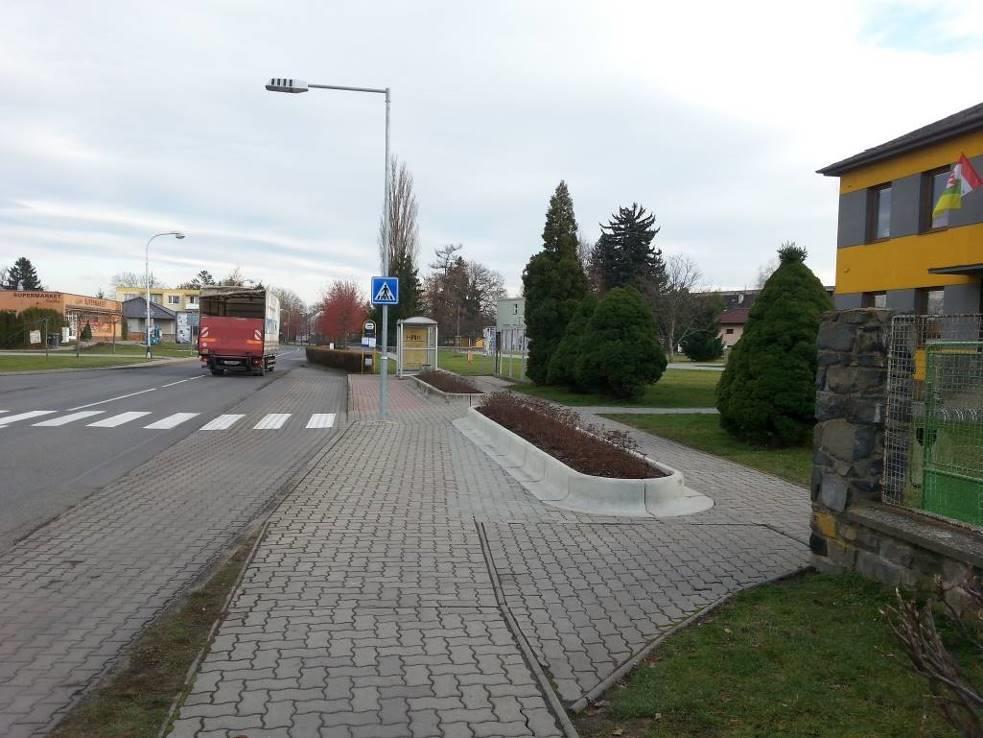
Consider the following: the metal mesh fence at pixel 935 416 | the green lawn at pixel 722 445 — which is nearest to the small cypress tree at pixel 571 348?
the green lawn at pixel 722 445

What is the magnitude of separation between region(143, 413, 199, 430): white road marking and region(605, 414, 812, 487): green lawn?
962 cm

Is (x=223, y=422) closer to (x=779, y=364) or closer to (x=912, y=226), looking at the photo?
(x=779, y=364)

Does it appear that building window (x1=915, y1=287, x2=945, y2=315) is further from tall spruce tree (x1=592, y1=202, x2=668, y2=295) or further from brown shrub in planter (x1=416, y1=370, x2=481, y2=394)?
tall spruce tree (x1=592, y1=202, x2=668, y2=295)

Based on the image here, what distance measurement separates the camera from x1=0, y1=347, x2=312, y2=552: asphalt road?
8.92 meters

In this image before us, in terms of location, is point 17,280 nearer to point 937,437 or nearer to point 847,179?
point 847,179

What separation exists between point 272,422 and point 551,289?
12.1 meters

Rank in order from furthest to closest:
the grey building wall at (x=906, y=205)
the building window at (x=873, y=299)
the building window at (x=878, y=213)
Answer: the building window at (x=873, y=299) < the building window at (x=878, y=213) < the grey building wall at (x=906, y=205)

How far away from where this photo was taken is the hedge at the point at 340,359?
40.5 meters

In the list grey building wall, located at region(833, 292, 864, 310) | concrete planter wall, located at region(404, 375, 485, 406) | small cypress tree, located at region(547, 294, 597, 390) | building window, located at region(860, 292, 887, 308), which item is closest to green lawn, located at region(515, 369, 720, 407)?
small cypress tree, located at region(547, 294, 597, 390)

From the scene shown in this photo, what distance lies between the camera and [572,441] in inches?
418

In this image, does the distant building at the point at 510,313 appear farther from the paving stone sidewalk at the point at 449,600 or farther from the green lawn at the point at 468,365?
the paving stone sidewalk at the point at 449,600

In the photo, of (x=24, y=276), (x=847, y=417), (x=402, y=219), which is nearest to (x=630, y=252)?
(x=402, y=219)

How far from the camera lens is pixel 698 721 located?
3.58m

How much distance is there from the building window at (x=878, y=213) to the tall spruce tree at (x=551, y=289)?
929 centimetres
